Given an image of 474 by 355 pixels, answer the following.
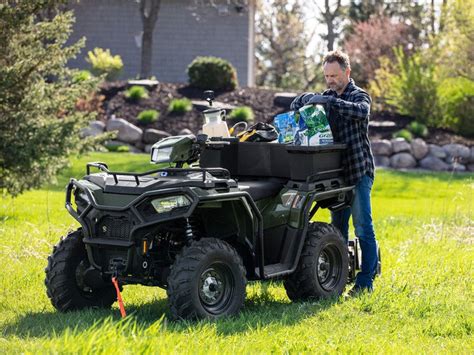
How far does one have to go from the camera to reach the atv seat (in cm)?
691

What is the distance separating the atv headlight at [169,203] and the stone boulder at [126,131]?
16083mm

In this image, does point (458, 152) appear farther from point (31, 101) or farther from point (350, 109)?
point (350, 109)

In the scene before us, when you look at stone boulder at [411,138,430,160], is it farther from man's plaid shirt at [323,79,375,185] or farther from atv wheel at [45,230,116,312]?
atv wheel at [45,230,116,312]

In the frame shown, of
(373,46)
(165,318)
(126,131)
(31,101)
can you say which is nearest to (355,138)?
(165,318)

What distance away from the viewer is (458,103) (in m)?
23.3

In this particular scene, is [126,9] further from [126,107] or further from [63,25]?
[63,25]

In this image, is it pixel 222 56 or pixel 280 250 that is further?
pixel 222 56

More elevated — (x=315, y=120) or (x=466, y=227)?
(x=315, y=120)

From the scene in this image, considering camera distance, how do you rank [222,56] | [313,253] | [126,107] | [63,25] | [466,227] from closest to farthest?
[313,253]
[466,227]
[63,25]
[126,107]
[222,56]

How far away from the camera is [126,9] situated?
108 ft

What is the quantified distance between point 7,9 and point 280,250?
18.7 ft

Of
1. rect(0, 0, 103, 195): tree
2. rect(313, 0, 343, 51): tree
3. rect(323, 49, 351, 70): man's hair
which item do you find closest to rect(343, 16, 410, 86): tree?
rect(313, 0, 343, 51): tree

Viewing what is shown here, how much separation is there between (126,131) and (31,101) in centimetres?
1031

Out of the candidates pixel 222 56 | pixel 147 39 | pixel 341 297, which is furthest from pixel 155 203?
pixel 222 56
